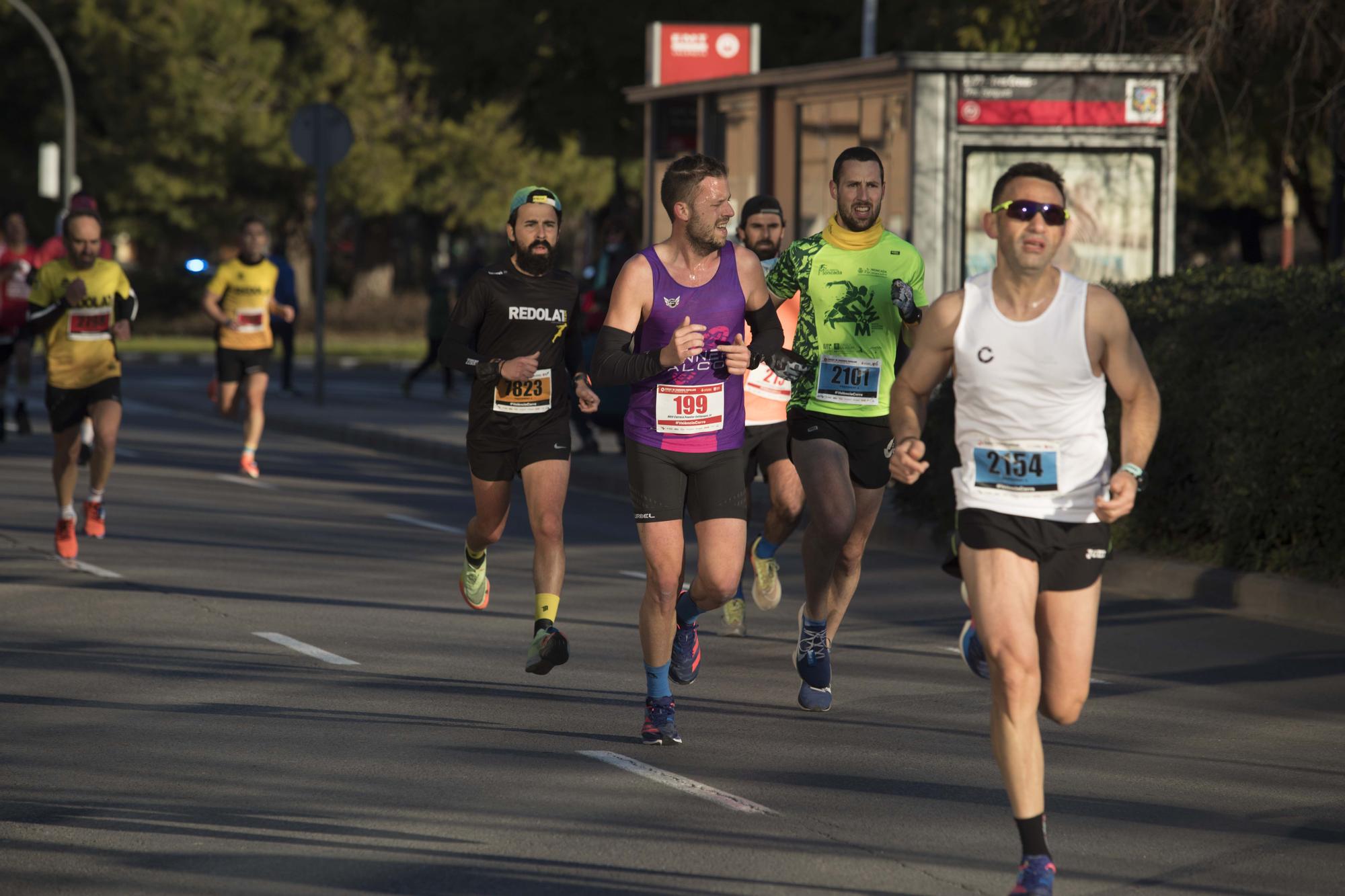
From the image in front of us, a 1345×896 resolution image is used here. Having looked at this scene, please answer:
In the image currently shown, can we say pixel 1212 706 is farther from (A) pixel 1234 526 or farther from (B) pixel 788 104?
(B) pixel 788 104

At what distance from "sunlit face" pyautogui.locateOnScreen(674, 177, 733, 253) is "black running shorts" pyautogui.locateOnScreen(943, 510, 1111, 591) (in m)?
1.93

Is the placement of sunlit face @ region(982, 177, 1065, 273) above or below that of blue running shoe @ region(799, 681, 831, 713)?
above

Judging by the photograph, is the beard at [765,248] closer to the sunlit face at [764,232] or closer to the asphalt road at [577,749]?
the sunlit face at [764,232]

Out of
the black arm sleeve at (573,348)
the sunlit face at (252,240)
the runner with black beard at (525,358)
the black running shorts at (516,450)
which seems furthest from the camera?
the sunlit face at (252,240)

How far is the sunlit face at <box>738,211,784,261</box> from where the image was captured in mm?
10016

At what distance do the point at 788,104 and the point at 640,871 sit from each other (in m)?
13.9

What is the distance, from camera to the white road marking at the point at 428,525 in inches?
573

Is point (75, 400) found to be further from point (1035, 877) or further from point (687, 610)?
point (1035, 877)

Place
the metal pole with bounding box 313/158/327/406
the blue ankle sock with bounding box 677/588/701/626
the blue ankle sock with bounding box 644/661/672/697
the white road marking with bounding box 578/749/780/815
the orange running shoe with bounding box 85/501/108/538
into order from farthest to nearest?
1. the metal pole with bounding box 313/158/327/406
2. the orange running shoe with bounding box 85/501/108/538
3. the blue ankle sock with bounding box 677/588/701/626
4. the blue ankle sock with bounding box 644/661/672/697
5. the white road marking with bounding box 578/749/780/815

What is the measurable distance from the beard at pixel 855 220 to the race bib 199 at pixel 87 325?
586 centimetres

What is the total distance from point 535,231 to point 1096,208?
966cm

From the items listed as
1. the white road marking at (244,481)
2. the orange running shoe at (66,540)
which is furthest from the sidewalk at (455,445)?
the orange running shoe at (66,540)

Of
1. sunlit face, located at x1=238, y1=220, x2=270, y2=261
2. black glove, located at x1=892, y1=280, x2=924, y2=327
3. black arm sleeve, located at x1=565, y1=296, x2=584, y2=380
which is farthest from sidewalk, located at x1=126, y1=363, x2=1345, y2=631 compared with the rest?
black arm sleeve, located at x1=565, y1=296, x2=584, y2=380

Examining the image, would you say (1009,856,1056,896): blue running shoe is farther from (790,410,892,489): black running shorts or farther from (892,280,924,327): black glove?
(790,410,892,489): black running shorts
